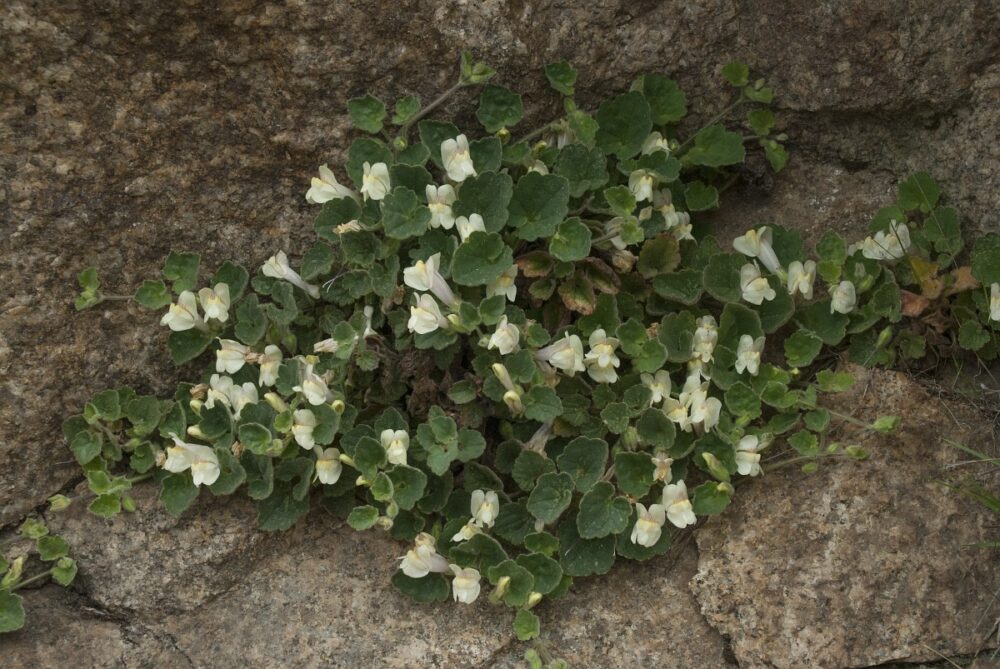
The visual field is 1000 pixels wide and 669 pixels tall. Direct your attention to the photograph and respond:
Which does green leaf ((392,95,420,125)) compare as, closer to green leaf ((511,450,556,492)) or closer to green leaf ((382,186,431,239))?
green leaf ((382,186,431,239))

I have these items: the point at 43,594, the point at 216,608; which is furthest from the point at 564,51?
the point at 43,594

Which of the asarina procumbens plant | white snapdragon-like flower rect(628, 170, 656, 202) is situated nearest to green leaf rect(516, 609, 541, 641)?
the asarina procumbens plant

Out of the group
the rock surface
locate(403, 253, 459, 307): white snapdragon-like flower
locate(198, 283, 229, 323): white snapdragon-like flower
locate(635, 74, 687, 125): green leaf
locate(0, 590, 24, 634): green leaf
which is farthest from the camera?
locate(635, 74, 687, 125): green leaf

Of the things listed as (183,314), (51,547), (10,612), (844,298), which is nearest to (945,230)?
(844,298)

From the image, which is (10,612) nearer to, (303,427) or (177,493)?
(177,493)

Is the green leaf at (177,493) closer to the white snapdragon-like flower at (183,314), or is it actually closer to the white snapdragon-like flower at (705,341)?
the white snapdragon-like flower at (183,314)

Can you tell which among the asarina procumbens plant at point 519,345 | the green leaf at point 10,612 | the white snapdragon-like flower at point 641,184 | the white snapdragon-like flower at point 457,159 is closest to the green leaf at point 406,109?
the asarina procumbens plant at point 519,345
